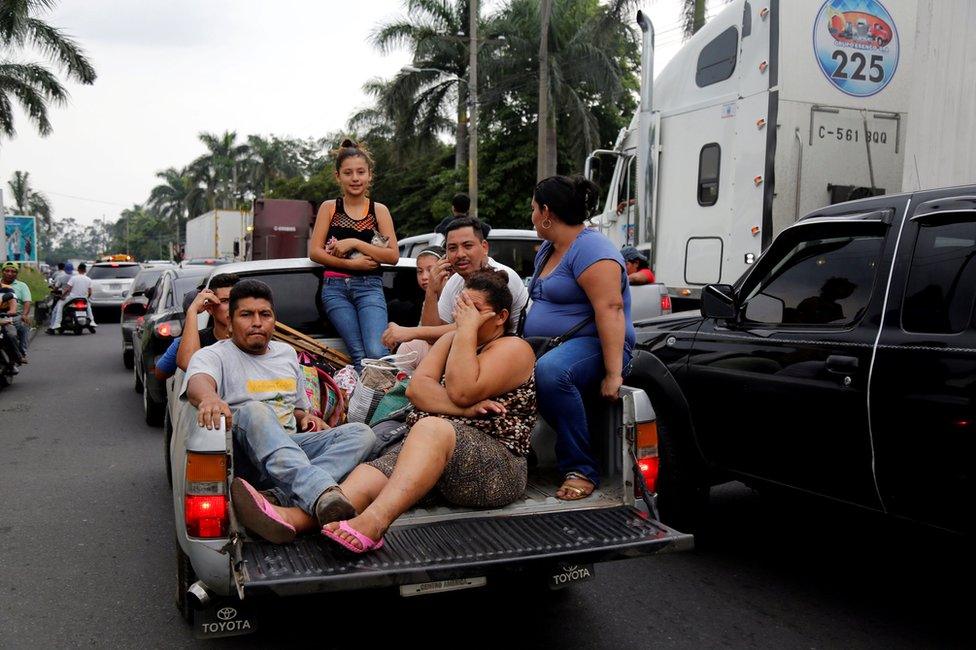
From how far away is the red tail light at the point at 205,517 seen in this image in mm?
3107

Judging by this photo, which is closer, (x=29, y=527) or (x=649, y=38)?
(x=29, y=527)

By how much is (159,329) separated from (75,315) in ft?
47.8

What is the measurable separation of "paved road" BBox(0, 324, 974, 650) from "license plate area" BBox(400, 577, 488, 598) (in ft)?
2.75

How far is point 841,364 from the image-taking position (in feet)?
13.0

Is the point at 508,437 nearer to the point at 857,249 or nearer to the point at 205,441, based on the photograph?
the point at 205,441

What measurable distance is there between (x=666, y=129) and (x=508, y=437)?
7112mm

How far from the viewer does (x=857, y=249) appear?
4.20 m

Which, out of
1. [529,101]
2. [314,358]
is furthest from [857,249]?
[529,101]

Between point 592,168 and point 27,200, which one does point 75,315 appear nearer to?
point 592,168

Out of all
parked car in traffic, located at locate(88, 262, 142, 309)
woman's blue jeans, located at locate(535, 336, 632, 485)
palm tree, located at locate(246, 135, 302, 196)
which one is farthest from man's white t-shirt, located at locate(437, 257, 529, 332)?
palm tree, located at locate(246, 135, 302, 196)

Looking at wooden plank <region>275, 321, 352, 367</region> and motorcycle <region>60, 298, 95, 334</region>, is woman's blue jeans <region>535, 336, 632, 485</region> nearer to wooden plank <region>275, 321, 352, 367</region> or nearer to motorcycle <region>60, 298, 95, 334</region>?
wooden plank <region>275, 321, 352, 367</region>

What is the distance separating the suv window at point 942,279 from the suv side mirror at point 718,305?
3.48 feet

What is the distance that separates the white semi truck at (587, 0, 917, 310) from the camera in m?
8.38

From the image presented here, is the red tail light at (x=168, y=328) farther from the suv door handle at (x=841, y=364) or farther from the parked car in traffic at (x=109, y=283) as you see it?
the parked car in traffic at (x=109, y=283)
